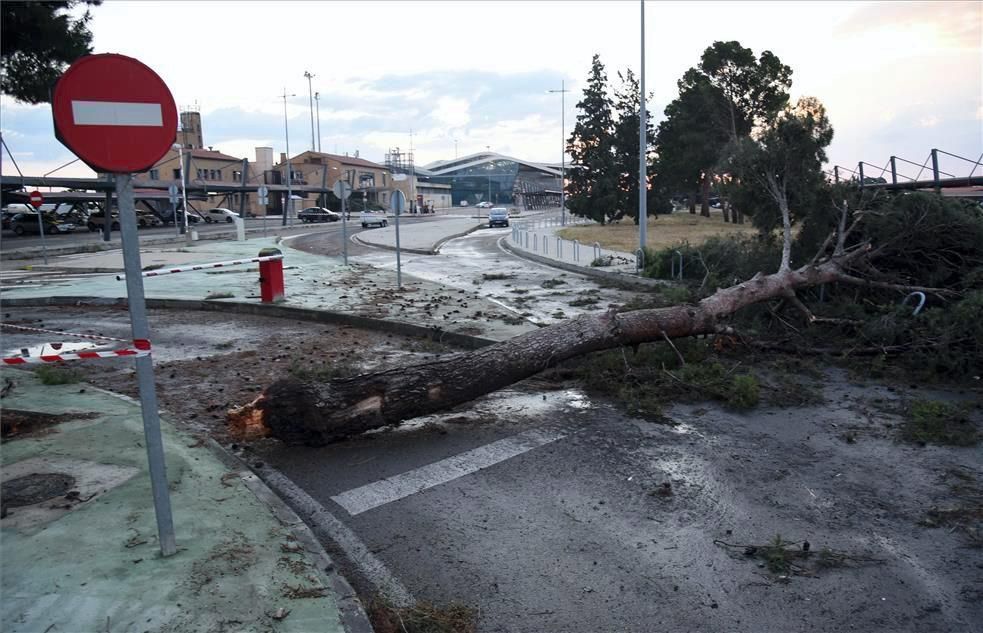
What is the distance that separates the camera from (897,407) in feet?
24.1

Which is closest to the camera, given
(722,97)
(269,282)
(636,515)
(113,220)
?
(636,515)

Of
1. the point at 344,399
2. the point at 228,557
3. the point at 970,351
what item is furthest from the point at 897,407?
the point at 228,557

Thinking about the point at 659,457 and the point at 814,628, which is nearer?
the point at 814,628

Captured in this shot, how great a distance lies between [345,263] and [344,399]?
60.3 feet

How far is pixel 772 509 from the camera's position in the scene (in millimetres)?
5047

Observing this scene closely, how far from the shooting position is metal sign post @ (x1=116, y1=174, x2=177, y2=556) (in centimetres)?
362

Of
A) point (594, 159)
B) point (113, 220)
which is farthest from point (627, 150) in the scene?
point (113, 220)

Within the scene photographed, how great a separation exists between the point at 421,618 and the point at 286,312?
10571mm

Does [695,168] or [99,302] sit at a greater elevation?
[695,168]

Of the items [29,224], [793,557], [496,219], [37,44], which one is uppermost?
[37,44]

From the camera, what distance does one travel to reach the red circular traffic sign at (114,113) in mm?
3482

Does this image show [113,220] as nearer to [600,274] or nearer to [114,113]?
[600,274]

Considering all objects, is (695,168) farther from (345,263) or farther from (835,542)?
(835,542)

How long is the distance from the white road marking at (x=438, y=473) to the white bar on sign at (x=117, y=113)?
292cm
